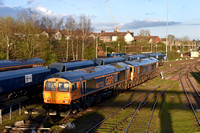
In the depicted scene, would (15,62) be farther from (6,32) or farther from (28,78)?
(6,32)

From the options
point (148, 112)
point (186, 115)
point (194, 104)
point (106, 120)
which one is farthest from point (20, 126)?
point (194, 104)

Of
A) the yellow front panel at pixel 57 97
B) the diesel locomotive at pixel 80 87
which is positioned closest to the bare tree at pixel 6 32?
the diesel locomotive at pixel 80 87

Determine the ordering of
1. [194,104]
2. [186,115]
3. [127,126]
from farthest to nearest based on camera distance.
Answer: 1. [194,104]
2. [186,115]
3. [127,126]

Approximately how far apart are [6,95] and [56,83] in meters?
6.48

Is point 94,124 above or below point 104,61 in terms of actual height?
below

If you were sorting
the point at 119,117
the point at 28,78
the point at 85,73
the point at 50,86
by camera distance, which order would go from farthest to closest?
the point at 28,78 → the point at 85,73 → the point at 119,117 → the point at 50,86

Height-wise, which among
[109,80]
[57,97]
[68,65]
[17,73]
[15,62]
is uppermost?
[15,62]

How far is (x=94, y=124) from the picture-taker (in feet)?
52.1

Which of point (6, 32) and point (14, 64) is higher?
point (6, 32)

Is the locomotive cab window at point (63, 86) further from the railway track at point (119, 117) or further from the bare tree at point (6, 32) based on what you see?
the bare tree at point (6, 32)

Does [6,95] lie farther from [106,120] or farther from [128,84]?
[128,84]

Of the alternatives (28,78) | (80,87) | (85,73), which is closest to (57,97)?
(80,87)

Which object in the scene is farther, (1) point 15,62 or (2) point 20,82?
(1) point 15,62

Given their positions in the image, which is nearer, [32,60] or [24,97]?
[24,97]
